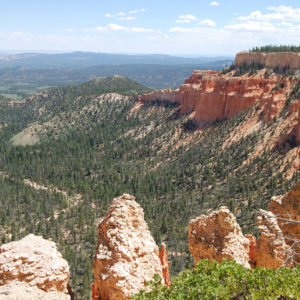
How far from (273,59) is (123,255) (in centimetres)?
8523

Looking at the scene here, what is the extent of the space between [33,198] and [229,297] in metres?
63.0

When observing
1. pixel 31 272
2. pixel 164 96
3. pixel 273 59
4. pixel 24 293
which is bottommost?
pixel 24 293

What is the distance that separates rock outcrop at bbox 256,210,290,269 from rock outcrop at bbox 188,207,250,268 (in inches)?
38.7

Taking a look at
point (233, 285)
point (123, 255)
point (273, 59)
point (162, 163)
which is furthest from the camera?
point (273, 59)

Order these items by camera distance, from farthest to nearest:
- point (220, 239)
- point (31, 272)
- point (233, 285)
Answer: point (220, 239)
point (31, 272)
point (233, 285)

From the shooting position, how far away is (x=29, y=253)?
12.4 meters

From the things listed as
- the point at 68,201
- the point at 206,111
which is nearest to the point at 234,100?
the point at 206,111

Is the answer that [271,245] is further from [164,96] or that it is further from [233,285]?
[164,96]

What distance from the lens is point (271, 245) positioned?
1716cm

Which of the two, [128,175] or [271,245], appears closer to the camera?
[271,245]

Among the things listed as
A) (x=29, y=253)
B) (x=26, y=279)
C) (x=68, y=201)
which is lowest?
(x=68, y=201)

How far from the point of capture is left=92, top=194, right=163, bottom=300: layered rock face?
12.5 metres

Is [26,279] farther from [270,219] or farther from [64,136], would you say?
[64,136]

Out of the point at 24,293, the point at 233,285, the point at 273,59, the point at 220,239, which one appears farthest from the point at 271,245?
the point at 273,59
